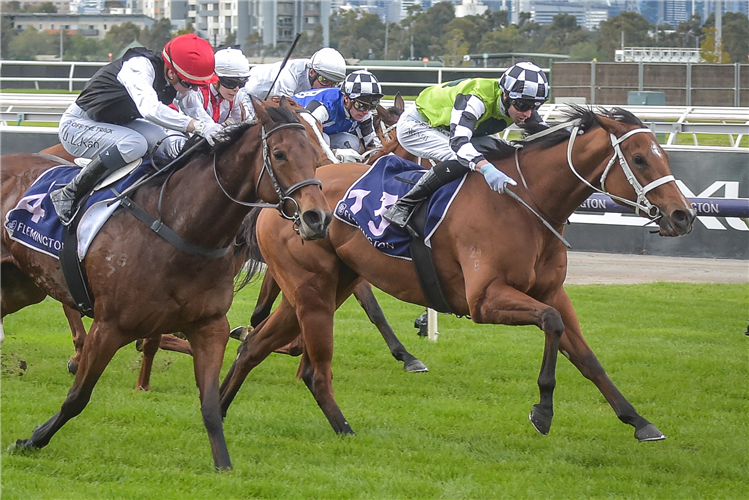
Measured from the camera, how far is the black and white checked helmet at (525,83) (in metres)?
5.13

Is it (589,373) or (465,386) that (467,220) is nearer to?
(589,373)

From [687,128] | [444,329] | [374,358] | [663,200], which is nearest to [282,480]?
[663,200]

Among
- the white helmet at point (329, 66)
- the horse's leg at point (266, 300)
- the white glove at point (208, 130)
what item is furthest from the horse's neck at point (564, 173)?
the white helmet at point (329, 66)

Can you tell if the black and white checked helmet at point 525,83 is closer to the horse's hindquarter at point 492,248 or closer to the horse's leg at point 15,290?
the horse's hindquarter at point 492,248

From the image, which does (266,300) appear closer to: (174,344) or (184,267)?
(174,344)

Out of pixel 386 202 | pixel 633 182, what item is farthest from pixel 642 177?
pixel 386 202

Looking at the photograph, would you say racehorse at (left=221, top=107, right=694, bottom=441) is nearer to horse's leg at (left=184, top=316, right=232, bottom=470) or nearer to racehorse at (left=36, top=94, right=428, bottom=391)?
racehorse at (left=36, top=94, right=428, bottom=391)

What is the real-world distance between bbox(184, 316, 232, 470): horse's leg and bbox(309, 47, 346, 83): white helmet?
3.55 meters

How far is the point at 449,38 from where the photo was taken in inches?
2734

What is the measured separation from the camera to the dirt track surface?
11016 millimetres

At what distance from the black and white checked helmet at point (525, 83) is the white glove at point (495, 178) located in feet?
1.56

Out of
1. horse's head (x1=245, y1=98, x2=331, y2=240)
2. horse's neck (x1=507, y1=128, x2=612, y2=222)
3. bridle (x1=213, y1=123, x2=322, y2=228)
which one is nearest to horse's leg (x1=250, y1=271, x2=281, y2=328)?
horse's neck (x1=507, y1=128, x2=612, y2=222)

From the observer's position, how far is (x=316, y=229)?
3.91m

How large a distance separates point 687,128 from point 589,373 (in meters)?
11.3
